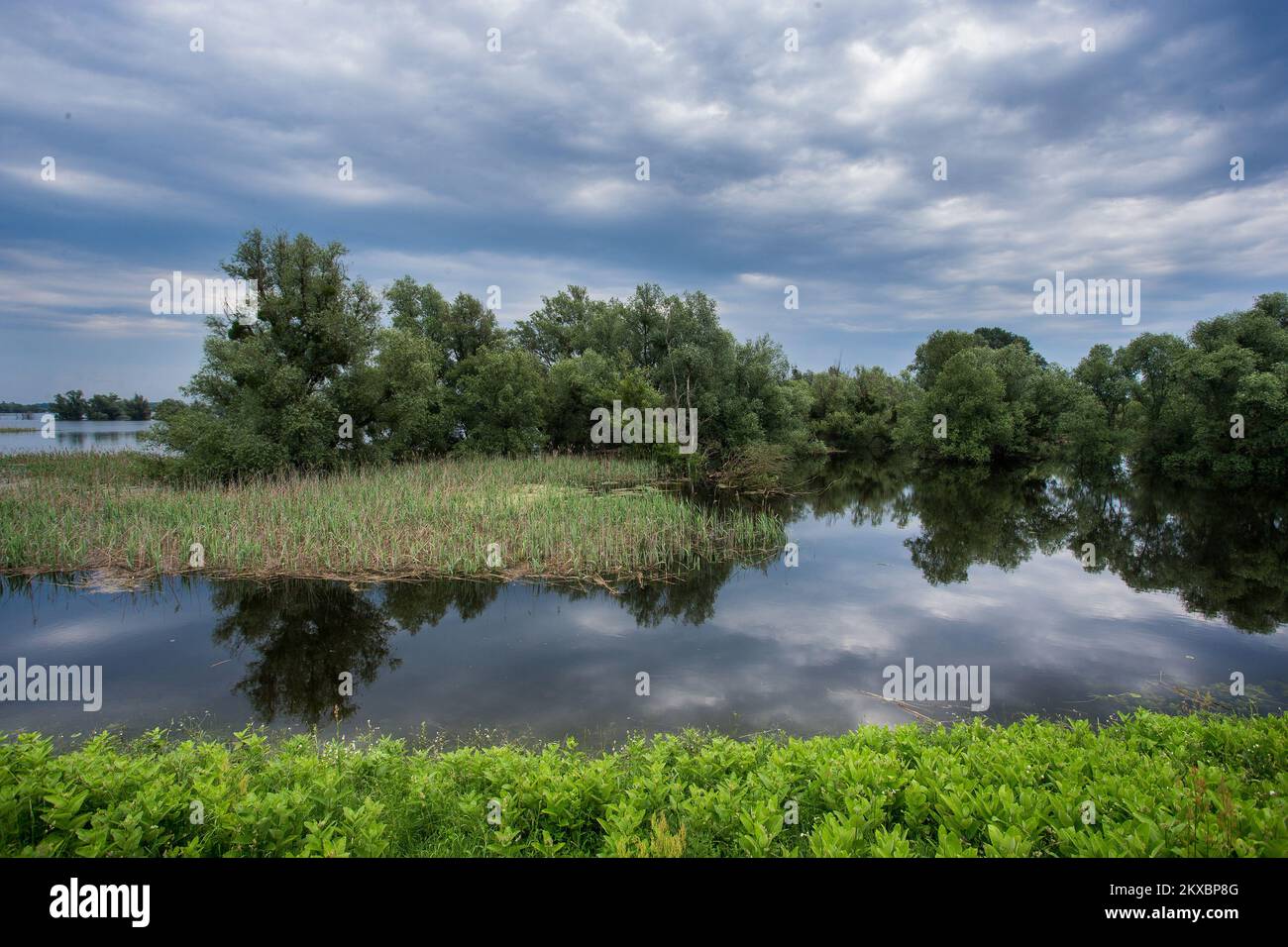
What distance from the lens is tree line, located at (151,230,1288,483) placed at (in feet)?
86.1

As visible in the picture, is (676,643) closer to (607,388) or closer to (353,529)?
(353,529)

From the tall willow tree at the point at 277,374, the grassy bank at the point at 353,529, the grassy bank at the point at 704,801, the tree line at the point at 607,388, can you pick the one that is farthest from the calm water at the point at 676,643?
the tree line at the point at 607,388

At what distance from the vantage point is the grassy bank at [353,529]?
15180 millimetres

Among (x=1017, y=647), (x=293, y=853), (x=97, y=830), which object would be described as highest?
(x=97, y=830)

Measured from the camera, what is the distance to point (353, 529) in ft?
54.4

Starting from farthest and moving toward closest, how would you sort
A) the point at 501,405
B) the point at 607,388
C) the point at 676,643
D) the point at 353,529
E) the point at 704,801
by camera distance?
1. the point at 607,388
2. the point at 501,405
3. the point at 353,529
4. the point at 676,643
5. the point at 704,801

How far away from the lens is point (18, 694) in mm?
8750

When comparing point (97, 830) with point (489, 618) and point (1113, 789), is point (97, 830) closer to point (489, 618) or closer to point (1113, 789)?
point (1113, 789)

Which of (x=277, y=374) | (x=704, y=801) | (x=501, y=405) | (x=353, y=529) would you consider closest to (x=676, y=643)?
(x=704, y=801)

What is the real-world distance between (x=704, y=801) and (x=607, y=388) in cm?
3656

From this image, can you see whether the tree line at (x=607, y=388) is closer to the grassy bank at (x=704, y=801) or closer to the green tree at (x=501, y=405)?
the green tree at (x=501, y=405)

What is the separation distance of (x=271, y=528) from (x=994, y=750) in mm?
17101

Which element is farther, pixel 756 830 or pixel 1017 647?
pixel 1017 647

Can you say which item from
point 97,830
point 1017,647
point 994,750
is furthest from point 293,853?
point 1017,647
